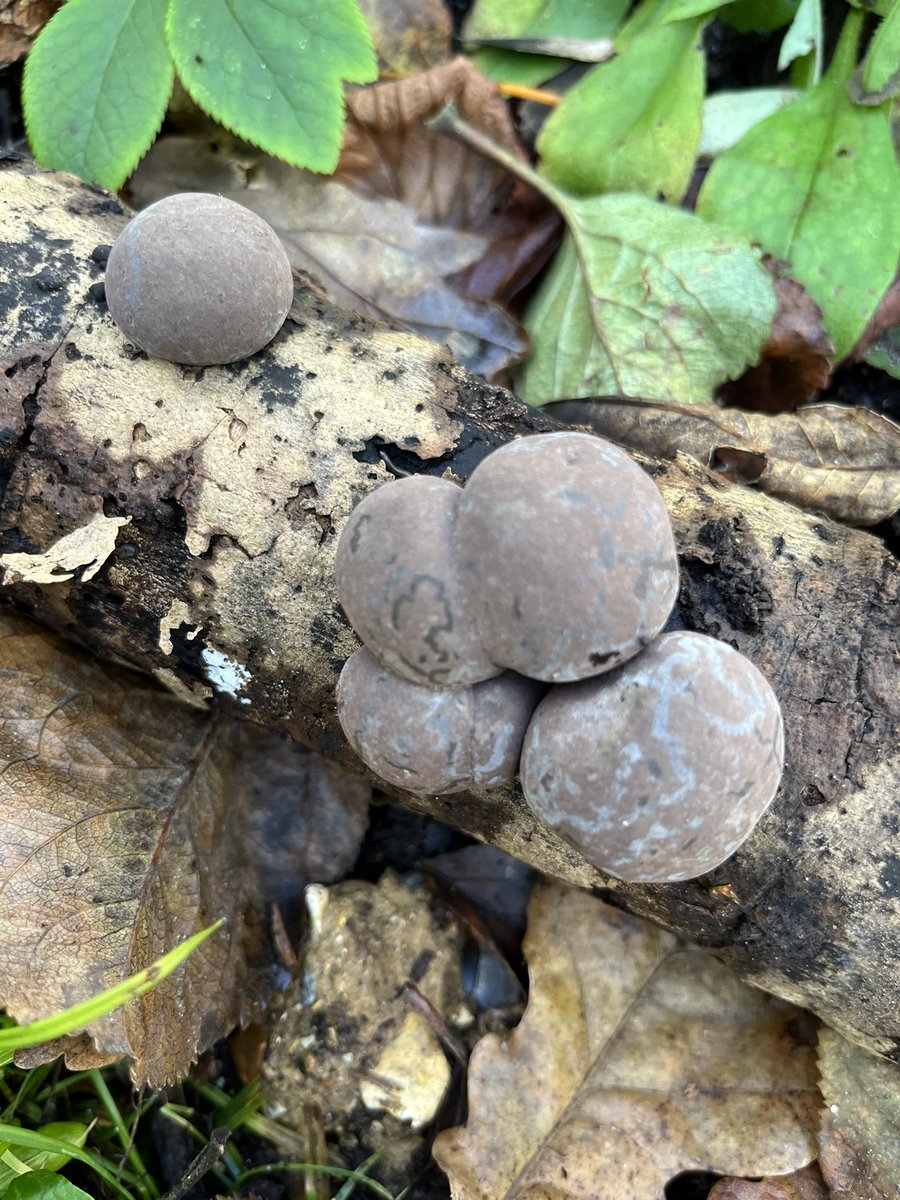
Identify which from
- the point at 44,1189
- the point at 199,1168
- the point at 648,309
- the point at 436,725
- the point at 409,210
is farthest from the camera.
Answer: the point at 409,210

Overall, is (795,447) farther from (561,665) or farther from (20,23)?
(20,23)

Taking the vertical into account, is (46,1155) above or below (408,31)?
below

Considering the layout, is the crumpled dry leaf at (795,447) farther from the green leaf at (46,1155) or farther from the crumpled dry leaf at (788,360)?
the green leaf at (46,1155)

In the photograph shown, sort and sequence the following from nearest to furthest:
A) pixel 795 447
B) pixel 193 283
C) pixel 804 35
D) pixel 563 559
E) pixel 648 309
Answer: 1. pixel 563 559
2. pixel 193 283
3. pixel 795 447
4. pixel 648 309
5. pixel 804 35

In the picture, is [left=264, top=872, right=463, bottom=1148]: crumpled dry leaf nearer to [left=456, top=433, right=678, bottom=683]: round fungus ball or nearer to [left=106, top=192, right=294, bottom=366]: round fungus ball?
[left=456, top=433, right=678, bottom=683]: round fungus ball

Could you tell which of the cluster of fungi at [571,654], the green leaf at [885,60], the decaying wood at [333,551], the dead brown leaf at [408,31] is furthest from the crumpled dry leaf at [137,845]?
the green leaf at [885,60]

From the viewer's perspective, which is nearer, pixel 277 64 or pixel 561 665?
pixel 561 665

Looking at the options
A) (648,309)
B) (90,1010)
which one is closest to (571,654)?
(90,1010)
